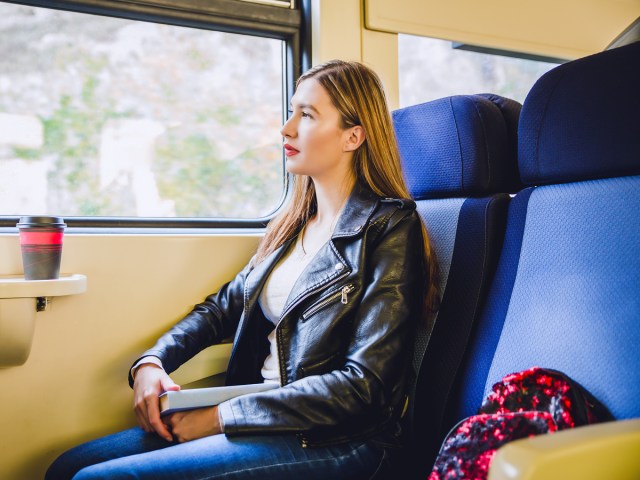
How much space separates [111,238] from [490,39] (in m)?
1.54

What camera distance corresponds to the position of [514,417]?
93 cm

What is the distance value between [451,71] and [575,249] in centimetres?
134

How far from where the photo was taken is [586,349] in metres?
1.06

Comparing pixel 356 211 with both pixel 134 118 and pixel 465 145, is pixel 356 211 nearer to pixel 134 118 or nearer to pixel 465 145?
pixel 465 145

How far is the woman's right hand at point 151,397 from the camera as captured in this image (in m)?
1.32

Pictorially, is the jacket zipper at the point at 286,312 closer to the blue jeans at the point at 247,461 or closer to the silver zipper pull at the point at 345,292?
the silver zipper pull at the point at 345,292

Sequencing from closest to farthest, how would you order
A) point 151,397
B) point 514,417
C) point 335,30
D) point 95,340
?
point 514,417, point 151,397, point 95,340, point 335,30

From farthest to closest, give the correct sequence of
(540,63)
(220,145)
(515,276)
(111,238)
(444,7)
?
(540,63)
(444,7)
(220,145)
(111,238)
(515,276)

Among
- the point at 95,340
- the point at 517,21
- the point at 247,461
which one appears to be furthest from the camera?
the point at 517,21

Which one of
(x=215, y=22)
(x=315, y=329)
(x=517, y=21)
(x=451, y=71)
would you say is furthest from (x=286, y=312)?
(x=517, y=21)

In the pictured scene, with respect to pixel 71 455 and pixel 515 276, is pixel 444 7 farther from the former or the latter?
pixel 71 455

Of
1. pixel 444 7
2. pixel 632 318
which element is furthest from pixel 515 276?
pixel 444 7

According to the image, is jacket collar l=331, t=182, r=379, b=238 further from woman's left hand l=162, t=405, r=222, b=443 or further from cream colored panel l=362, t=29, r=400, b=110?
cream colored panel l=362, t=29, r=400, b=110

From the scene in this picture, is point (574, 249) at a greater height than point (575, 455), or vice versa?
point (574, 249)
